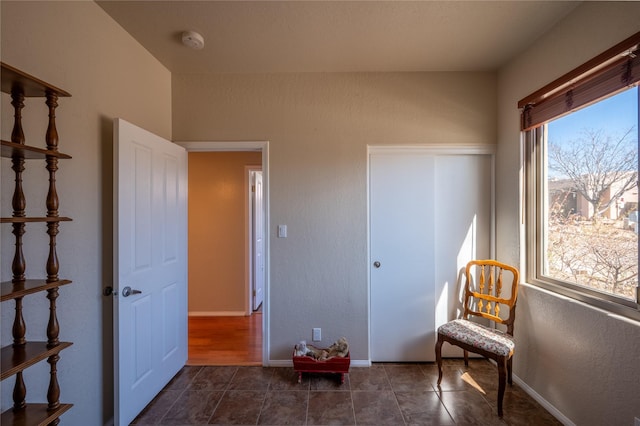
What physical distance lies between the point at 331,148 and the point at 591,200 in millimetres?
1826

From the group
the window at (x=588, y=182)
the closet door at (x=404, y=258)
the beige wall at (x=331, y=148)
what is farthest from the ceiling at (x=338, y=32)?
the closet door at (x=404, y=258)

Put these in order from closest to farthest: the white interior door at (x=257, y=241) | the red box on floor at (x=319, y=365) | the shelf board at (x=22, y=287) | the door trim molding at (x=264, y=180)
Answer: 1. the shelf board at (x=22, y=287)
2. the red box on floor at (x=319, y=365)
3. the door trim molding at (x=264, y=180)
4. the white interior door at (x=257, y=241)

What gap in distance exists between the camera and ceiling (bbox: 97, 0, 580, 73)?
1.65 m

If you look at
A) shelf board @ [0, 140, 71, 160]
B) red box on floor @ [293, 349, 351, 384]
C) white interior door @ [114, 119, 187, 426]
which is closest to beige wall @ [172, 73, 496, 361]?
red box on floor @ [293, 349, 351, 384]

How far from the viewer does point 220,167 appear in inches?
142

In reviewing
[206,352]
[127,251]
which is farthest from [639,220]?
[206,352]

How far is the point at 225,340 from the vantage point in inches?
115

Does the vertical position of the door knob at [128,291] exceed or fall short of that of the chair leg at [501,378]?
it exceeds it

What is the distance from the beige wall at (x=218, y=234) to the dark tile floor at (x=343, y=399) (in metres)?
1.31

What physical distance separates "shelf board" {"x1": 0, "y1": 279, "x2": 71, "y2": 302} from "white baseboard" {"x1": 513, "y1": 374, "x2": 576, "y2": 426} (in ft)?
9.65

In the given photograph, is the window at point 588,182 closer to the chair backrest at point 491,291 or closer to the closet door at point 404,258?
the chair backrest at point 491,291

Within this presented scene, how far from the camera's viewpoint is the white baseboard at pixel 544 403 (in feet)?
5.65

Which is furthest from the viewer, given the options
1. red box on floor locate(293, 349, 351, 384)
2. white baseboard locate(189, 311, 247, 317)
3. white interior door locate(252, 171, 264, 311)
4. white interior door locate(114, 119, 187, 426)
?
white interior door locate(252, 171, 264, 311)

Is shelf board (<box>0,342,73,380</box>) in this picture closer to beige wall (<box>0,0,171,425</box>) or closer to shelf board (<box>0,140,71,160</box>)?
beige wall (<box>0,0,171,425</box>)
